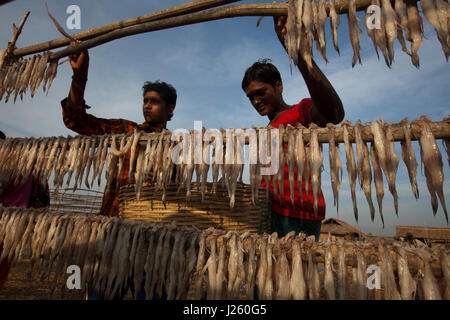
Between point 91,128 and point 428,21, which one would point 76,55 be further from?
point 428,21

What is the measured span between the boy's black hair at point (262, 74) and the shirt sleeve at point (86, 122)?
1.33m

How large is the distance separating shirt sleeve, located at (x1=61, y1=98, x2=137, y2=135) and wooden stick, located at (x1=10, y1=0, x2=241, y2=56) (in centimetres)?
47

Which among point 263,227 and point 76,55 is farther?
point 76,55

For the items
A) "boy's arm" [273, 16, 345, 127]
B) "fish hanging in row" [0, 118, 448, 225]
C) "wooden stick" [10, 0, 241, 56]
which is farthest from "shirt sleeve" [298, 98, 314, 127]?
"wooden stick" [10, 0, 241, 56]

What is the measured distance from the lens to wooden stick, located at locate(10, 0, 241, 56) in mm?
1395

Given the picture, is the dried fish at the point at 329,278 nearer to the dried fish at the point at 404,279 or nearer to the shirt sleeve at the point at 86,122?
the dried fish at the point at 404,279

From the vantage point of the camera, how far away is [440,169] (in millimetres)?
860

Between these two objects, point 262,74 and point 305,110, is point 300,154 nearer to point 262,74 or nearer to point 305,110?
point 305,110

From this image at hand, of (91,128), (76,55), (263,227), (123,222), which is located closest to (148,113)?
(91,128)

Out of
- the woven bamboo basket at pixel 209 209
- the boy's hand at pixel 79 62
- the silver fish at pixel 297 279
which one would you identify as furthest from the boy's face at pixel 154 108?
the silver fish at pixel 297 279

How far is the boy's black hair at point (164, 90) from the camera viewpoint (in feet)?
9.48

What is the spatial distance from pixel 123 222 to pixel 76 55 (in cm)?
148

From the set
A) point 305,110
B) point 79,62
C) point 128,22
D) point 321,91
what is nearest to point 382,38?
point 321,91
